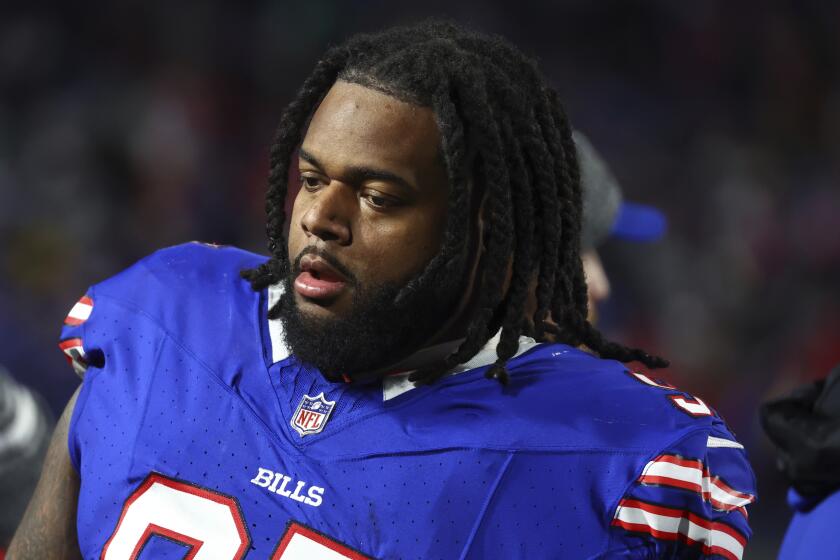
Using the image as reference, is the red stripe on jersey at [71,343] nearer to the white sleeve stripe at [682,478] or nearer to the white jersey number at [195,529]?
the white jersey number at [195,529]

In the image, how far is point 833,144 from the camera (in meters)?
6.68

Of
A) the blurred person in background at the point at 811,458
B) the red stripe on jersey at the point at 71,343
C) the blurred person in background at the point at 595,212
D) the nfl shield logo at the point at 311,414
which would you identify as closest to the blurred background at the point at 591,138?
the blurred person in background at the point at 595,212

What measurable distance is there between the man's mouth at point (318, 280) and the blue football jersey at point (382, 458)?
0.56ft

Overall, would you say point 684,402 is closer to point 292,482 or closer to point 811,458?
point 811,458

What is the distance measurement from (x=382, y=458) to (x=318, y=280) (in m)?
0.29

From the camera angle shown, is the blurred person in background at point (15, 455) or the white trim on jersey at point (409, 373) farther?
Result: the blurred person in background at point (15, 455)

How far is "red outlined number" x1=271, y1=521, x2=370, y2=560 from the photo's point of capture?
1871 mm

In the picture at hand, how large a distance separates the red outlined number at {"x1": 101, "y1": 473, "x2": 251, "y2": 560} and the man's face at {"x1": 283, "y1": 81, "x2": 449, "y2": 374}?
29 cm

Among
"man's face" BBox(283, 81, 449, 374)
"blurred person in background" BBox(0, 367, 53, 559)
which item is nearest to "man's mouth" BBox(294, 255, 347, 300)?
"man's face" BBox(283, 81, 449, 374)

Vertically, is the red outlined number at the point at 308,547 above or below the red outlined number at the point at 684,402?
below

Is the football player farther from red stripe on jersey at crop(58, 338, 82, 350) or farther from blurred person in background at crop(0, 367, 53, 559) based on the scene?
blurred person in background at crop(0, 367, 53, 559)

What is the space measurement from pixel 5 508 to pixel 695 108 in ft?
15.8

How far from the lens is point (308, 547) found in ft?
6.18

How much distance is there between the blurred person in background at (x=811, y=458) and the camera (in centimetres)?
214
